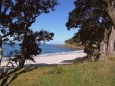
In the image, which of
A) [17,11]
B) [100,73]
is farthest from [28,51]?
[100,73]

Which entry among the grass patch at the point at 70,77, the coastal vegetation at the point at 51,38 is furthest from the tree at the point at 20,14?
the grass patch at the point at 70,77

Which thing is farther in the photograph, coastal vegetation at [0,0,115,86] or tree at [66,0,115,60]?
tree at [66,0,115,60]

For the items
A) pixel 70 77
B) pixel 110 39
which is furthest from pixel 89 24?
pixel 70 77

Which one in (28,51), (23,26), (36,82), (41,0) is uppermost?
(41,0)

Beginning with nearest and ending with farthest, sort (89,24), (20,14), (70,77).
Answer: (70,77) < (20,14) < (89,24)

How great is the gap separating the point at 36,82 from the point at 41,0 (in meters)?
14.5

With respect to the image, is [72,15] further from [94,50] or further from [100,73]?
[100,73]

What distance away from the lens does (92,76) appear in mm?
12969

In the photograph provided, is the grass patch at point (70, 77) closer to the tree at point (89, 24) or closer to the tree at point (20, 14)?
the tree at point (20, 14)

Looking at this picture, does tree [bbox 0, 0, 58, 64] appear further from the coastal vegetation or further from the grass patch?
the grass patch

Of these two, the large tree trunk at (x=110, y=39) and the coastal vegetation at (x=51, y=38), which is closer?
the coastal vegetation at (x=51, y=38)

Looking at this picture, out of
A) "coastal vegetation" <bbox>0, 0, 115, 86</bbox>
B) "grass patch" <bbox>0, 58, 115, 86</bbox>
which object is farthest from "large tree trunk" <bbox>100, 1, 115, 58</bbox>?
"grass patch" <bbox>0, 58, 115, 86</bbox>

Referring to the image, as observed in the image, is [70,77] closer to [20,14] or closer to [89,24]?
[20,14]

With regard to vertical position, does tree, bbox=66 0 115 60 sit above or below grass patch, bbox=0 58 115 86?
above
